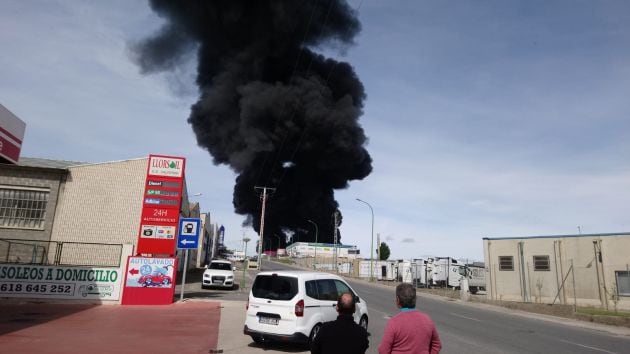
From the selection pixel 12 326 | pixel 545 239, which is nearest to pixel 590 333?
pixel 545 239

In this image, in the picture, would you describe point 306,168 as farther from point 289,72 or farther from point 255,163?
point 289,72

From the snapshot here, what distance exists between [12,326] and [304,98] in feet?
167

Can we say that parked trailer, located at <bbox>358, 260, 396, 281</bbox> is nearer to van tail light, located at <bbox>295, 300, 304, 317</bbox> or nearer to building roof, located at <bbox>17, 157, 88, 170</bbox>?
building roof, located at <bbox>17, 157, 88, 170</bbox>

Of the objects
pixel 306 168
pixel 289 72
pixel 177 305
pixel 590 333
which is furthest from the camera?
pixel 306 168

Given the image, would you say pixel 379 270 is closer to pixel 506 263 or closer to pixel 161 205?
pixel 506 263

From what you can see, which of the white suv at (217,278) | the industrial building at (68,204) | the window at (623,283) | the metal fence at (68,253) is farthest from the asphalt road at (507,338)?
the industrial building at (68,204)

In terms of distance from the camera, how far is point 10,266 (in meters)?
14.7

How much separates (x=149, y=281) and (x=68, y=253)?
4.11m

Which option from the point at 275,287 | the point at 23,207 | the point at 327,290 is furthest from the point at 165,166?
the point at 327,290

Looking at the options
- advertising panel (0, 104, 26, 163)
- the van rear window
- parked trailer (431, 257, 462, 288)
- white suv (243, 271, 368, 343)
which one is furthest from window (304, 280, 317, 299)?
parked trailer (431, 257, 462, 288)

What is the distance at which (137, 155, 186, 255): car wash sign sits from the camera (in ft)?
55.1

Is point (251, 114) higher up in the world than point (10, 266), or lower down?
higher up

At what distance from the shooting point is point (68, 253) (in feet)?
56.7

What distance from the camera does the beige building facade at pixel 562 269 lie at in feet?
72.4
